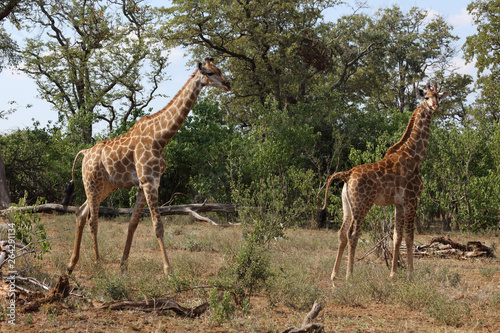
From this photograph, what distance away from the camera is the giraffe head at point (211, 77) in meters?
7.57

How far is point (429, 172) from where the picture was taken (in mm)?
16859

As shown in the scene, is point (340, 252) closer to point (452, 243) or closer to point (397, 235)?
point (397, 235)

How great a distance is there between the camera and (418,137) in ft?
29.0

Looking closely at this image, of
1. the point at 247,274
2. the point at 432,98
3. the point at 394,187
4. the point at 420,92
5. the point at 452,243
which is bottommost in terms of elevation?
the point at 247,274

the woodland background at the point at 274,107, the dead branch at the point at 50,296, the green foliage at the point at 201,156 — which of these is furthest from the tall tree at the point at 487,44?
the dead branch at the point at 50,296

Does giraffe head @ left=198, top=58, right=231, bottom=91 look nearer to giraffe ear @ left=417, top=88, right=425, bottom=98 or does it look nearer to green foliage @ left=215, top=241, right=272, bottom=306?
green foliage @ left=215, top=241, right=272, bottom=306

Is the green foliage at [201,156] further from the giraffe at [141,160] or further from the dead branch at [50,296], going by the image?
the dead branch at [50,296]

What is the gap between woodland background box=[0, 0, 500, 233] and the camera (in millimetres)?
16047

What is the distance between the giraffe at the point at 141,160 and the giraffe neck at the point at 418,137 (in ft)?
11.8

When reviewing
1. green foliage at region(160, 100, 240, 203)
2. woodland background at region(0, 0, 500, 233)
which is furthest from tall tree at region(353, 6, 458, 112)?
green foliage at region(160, 100, 240, 203)

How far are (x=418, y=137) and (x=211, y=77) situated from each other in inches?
158

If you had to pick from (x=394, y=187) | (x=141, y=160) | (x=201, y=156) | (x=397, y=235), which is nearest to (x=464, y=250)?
(x=397, y=235)

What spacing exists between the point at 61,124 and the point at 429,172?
16296 mm

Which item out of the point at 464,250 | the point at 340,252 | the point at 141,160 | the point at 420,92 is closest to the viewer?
the point at 141,160
